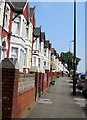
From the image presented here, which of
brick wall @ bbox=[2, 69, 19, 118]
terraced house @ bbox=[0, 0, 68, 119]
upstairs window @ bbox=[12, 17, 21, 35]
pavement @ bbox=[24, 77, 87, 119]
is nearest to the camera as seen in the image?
brick wall @ bbox=[2, 69, 19, 118]

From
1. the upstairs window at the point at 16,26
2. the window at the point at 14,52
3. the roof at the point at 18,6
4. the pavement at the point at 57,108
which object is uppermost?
the roof at the point at 18,6

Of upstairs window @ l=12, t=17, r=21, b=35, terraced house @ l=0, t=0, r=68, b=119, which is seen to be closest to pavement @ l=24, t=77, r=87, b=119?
terraced house @ l=0, t=0, r=68, b=119

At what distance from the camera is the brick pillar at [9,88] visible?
5527 millimetres

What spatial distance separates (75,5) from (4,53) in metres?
8.38

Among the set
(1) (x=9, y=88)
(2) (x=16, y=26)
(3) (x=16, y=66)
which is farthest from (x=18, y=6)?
(1) (x=9, y=88)

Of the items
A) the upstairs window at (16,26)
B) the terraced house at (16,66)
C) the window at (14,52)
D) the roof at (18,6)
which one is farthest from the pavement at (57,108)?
the roof at (18,6)

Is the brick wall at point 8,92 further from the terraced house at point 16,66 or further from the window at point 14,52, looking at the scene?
the window at point 14,52

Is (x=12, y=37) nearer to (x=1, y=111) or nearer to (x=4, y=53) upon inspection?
(x=4, y=53)

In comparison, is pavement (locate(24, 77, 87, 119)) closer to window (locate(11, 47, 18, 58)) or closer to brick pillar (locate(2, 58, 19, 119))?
brick pillar (locate(2, 58, 19, 119))

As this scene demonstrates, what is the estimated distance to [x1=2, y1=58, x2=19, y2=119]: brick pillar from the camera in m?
5.53

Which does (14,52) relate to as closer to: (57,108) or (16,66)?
(57,108)

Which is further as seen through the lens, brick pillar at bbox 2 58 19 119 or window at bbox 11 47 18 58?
window at bbox 11 47 18 58

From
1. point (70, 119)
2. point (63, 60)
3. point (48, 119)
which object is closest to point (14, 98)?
point (48, 119)

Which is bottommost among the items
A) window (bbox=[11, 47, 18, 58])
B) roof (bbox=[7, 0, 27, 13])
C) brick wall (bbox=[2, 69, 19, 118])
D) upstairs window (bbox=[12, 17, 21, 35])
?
brick wall (bbox=[2, 69, 19, 118])
